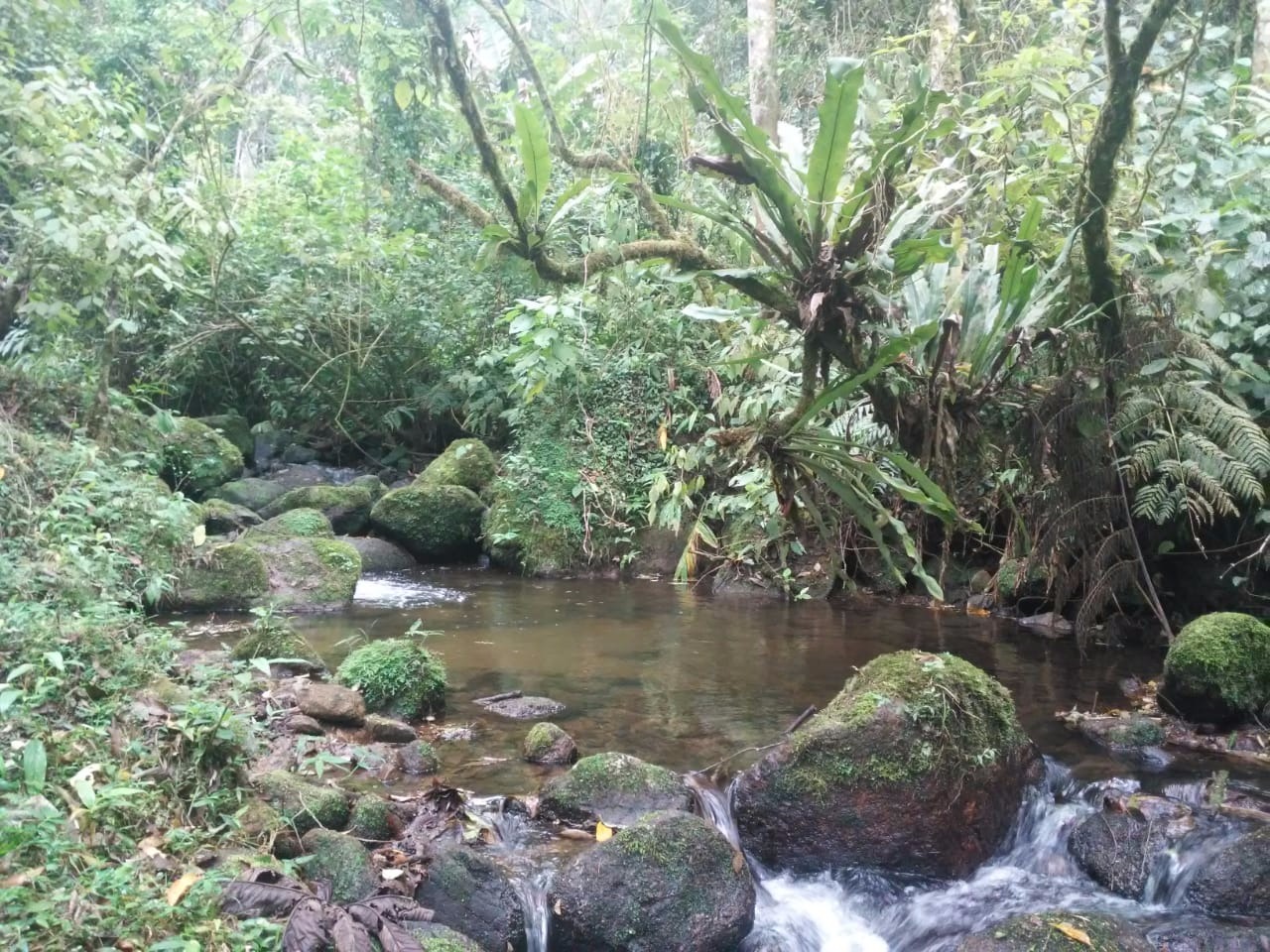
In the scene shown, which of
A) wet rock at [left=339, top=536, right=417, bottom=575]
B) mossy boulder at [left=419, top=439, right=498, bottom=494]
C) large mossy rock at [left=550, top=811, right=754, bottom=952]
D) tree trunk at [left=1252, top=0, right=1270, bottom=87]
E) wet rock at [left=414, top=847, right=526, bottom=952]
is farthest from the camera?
mossy boulder at [left=419, top=439, right=498, bottom=494]

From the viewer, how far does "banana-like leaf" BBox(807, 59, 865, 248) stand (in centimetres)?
368

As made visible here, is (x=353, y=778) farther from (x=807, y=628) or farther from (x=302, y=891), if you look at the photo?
(x=807, y=628)

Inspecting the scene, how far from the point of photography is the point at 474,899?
12.2ft

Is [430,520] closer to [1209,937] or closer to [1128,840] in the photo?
[1128,840]

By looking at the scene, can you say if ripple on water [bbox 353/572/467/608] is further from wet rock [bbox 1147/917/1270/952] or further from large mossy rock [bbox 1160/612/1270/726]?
wet rock [bbox 1147/917/1270/952]

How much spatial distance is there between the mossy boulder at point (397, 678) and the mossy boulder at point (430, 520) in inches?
213

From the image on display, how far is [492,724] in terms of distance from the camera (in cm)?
581

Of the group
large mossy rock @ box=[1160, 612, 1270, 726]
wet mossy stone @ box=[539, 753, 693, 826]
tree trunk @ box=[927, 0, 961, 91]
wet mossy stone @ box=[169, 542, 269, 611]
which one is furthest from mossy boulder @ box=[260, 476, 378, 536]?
large mossy rock @ box=[1160, 612, 1270, 726]

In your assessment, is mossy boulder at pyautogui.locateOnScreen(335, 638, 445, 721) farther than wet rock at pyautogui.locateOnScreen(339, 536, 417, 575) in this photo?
No

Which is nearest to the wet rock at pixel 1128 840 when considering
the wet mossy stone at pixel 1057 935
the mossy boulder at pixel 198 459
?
the wet mossy stone at pixel 1057 935

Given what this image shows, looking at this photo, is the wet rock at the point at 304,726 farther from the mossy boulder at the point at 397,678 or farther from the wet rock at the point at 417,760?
the mossy boulder at the point at 397,678

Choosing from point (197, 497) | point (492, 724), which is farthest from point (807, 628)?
point (197, 497)

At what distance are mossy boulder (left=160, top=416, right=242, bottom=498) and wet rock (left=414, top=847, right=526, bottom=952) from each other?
8975 millimetres

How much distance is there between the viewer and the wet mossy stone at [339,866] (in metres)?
3.42
